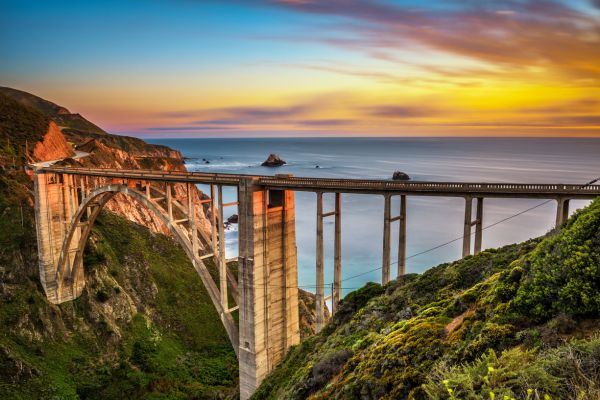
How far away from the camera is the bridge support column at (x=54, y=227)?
3306cm

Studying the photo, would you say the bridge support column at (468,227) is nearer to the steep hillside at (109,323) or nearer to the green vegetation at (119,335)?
the steep hillside at (109,323)

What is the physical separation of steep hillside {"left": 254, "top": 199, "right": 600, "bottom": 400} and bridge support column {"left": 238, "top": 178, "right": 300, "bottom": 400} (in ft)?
30.6

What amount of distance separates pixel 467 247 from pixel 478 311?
7.71m

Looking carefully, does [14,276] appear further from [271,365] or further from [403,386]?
[403,386]

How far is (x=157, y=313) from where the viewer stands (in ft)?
118

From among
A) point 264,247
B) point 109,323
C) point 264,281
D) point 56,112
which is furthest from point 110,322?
point 56,112

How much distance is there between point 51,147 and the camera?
5278 centimetres

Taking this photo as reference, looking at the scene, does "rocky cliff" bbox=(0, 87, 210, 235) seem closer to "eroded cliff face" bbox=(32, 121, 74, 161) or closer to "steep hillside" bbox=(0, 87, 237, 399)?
"eroded cliff face" bbox=(32, 121, 74, 161)

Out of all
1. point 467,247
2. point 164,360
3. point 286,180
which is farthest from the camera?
point 164,360

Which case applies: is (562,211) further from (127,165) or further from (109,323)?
(127,165)

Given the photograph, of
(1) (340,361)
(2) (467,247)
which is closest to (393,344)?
(1) (340,361)

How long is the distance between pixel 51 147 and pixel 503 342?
60.3 m

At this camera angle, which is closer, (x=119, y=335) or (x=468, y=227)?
(x=468, y=227)

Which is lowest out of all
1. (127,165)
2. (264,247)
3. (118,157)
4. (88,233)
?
(88,233)
